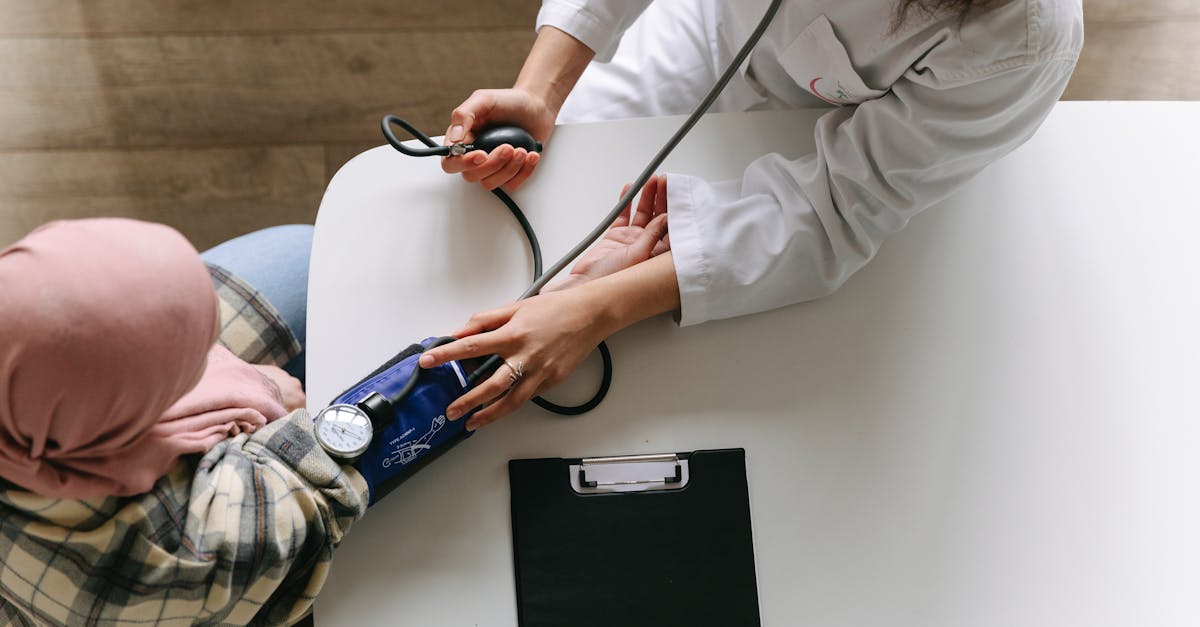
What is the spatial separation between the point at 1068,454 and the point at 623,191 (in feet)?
1.41

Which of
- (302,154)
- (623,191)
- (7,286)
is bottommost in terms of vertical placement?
(7,286)

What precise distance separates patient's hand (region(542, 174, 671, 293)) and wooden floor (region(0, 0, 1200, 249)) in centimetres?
67

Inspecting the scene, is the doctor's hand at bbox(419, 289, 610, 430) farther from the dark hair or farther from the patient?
the dark hair

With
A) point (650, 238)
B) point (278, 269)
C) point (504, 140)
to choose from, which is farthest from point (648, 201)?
point (278, 269)

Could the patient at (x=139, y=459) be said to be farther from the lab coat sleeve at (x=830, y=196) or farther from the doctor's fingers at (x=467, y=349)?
the lab coat sleeve at (x=830, y=196)

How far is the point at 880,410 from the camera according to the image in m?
0.75

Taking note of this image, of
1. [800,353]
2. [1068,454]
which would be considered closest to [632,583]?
[800,353]

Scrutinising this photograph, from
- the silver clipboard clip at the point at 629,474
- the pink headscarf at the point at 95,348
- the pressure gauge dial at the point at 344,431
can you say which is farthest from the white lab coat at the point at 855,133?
the pink headscarf at the point at 95,348

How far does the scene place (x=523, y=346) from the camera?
708mm

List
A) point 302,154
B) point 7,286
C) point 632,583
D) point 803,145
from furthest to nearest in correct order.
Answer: point 302,154 < point 803,145 < point 632,583 < point 7,286

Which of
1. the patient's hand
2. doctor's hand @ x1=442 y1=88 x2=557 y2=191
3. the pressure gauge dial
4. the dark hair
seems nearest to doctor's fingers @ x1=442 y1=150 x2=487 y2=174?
doctor's hand @ x1=442 y1=88 x2=557 y2=191

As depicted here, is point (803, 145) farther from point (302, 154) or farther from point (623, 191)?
point (302, 154)

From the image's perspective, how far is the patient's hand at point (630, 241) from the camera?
775 millimetres

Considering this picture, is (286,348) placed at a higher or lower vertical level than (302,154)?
lower
